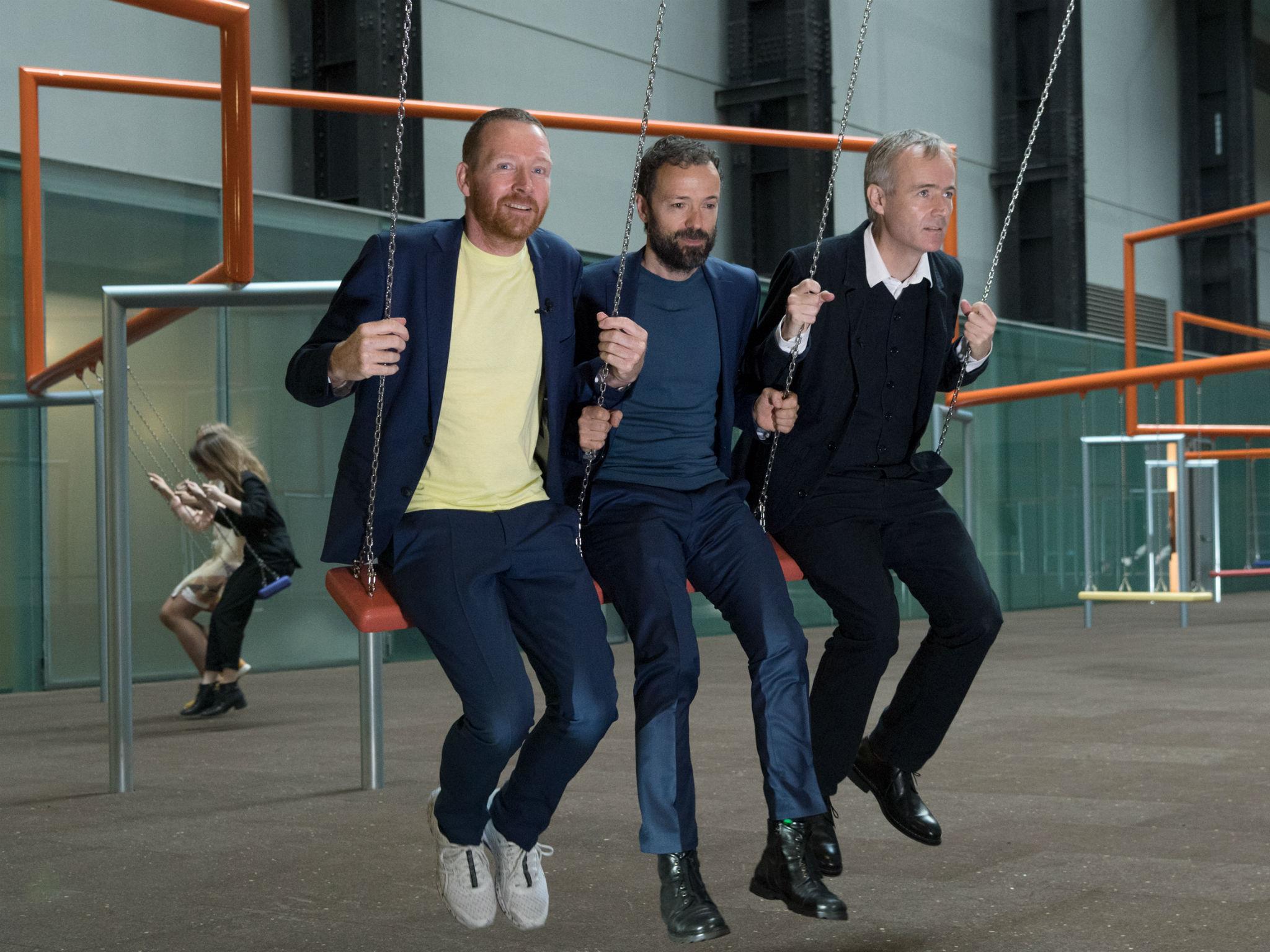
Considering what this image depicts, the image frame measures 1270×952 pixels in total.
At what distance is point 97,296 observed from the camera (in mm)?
11773

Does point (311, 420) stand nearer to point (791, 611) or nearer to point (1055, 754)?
point (1055, 754)

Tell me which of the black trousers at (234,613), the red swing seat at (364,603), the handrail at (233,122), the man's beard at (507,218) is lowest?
the black trousers at (234,613)

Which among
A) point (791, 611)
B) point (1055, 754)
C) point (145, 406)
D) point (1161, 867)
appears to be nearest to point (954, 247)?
point (1055, 754)

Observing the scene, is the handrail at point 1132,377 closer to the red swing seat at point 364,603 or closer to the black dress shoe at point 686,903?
the black dress shoe at point 686,903

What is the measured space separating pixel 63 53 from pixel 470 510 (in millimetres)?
9461

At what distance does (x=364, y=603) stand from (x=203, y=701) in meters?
6.19

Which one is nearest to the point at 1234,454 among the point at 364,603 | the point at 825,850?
the point at 825,850

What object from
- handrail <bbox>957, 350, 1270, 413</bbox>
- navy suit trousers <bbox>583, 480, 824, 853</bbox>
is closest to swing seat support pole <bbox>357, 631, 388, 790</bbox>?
navy suit trousers <bbox>583, 480, 824, 853</bbox>

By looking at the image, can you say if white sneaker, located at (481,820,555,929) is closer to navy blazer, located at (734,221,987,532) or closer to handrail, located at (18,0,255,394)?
navy blazer, located at (734,221,987,532)

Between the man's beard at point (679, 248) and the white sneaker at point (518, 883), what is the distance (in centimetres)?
141

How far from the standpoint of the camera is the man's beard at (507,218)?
373 centimetres

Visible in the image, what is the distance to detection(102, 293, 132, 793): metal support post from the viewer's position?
21.0ft

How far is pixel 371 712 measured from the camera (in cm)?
652

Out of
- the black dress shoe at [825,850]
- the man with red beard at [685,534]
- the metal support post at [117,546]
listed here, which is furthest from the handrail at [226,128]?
the black dress shoe at [825,850]
